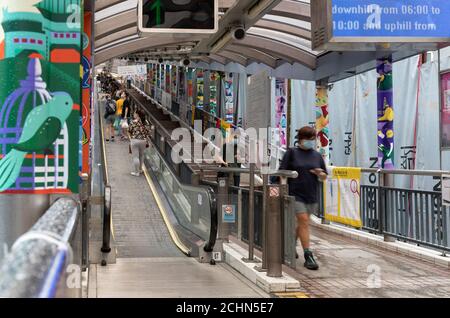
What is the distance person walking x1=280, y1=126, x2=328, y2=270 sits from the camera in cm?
693

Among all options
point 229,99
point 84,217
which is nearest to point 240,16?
point 84,217

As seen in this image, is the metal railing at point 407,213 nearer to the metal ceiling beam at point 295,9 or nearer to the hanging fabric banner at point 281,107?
the metal ceiling beam at point 295,9

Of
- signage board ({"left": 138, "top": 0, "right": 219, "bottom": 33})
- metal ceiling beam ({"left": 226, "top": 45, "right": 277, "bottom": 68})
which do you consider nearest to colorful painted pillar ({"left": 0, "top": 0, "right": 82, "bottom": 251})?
signage board ({"left": 138, "top": 0, "right": 219, "bottom": 33})

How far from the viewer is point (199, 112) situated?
1000 inches

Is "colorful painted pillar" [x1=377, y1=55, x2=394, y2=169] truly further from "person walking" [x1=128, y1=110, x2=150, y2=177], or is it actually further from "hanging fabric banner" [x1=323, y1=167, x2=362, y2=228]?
"person walking" [x1=128, y1=110, x2=150, y2=177]

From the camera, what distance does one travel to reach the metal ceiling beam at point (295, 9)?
10.1 m

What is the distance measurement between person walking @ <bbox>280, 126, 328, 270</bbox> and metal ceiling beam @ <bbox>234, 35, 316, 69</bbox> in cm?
597

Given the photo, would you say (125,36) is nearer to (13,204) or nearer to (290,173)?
(290,173)

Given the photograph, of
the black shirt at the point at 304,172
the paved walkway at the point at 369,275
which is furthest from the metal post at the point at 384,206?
the black shirt at the point at 304,172

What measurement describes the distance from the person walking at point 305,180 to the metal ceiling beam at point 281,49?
5.97 m

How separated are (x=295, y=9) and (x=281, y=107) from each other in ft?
34.3

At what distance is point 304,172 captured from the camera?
7.03 meters

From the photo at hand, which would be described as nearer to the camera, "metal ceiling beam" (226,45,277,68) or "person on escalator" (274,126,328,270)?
"person on escalator" (274,126,328,270)
